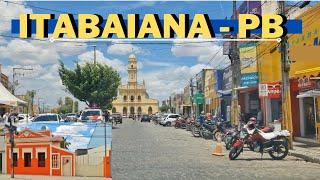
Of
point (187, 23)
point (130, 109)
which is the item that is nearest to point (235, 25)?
point (187, 23)

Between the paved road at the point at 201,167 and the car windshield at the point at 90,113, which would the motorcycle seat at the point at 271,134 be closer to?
the paved road at the point at 201,167

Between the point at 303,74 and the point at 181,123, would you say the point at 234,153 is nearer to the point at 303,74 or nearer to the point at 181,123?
the point at 303,74

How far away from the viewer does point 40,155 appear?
12.8 meters

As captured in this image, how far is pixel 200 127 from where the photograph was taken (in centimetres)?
3117

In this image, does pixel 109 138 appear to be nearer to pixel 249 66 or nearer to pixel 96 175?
pixel 96 175

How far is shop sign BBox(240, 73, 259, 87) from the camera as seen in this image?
33031 mm

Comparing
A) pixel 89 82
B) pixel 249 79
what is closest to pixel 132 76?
pixel 89 82

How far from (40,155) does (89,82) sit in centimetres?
5013

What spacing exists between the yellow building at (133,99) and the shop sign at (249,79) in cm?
12580

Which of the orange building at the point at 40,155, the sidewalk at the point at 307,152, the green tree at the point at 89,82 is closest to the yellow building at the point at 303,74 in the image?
the sidewalk at the point at 307,152

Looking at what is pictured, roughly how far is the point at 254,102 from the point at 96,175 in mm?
25713

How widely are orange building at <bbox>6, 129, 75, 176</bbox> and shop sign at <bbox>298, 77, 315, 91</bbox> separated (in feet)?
44.3

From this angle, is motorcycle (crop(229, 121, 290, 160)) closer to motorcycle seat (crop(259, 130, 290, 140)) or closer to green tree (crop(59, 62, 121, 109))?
motorcycle seat (crop(259, 130, 290, 140))

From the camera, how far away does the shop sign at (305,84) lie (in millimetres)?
22562
